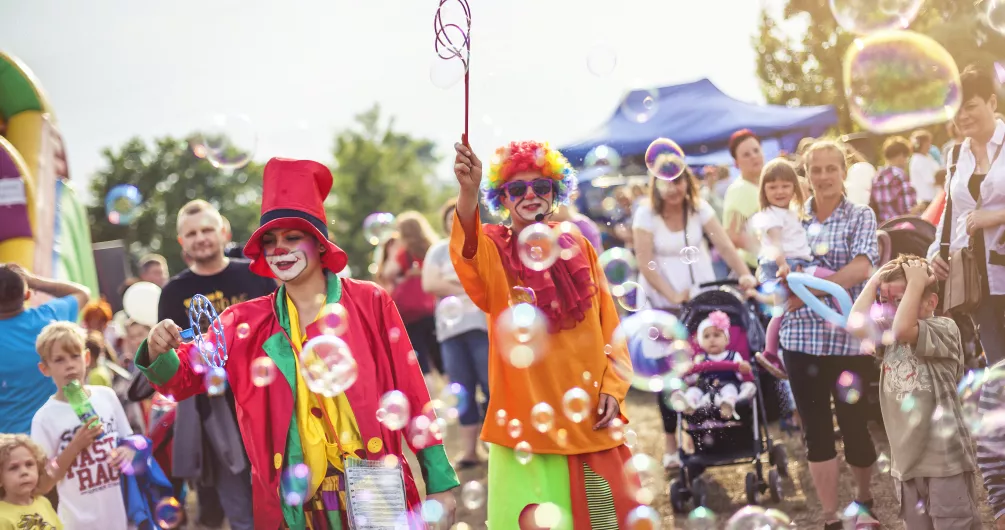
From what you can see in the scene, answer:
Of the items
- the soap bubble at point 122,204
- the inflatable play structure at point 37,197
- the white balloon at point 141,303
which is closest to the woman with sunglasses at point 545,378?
the white balloon at point 141,303

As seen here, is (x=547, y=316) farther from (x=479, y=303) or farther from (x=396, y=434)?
(x=396, y=434)

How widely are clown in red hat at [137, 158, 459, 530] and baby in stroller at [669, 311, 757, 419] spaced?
8.58 feet

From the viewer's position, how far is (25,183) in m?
9.73

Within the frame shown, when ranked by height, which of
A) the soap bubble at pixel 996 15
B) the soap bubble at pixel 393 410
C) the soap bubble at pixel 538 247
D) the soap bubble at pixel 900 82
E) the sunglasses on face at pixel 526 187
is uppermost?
the soap bubble at pixel 996 15

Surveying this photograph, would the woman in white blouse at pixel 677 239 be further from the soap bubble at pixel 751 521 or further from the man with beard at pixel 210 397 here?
the man with beard at pixel 210 397

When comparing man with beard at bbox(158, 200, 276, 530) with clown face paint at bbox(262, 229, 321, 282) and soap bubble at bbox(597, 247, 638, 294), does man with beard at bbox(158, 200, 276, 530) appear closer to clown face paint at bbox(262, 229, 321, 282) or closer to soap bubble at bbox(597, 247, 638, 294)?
clown face paint at bbox(262, 229, 321, 282)

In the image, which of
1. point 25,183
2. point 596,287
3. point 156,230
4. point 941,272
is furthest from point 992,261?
point 156,230

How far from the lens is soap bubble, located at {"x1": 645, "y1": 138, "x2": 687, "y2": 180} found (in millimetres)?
5520

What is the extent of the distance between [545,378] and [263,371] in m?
1.04

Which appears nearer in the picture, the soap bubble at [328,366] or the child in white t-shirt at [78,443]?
the soap bubble at [328,366]

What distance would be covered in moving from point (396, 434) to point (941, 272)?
9.25ft

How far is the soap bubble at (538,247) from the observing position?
383cm

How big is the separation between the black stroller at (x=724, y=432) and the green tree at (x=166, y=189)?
30.6 meters

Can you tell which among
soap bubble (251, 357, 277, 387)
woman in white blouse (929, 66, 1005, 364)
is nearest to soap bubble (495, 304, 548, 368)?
soap bubble (251, 357, 277, 387)
